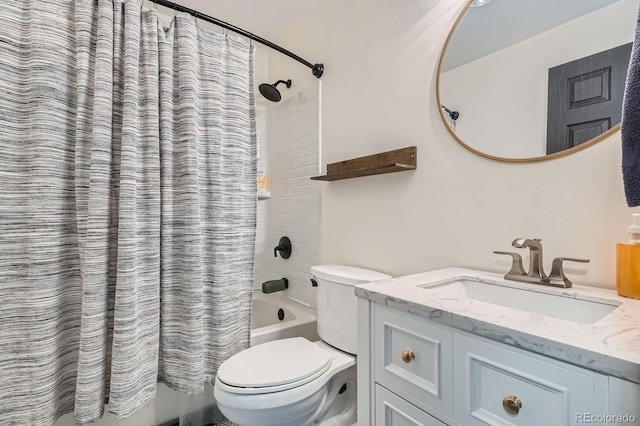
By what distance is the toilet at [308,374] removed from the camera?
111 cm

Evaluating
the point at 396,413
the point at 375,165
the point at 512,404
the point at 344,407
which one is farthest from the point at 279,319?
the point at 512,404

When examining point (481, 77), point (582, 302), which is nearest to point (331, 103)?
point (481, 77)

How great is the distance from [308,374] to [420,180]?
91cm

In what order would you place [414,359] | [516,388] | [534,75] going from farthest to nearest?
[534,75] → [414,359] → [516,388]

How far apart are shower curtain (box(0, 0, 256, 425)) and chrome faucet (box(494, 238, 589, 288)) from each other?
1.13 m

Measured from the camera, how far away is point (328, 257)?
1855 millimetres

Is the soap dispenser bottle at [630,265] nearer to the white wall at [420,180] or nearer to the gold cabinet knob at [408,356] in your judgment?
the white wall at [420,180]

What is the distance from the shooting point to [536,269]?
946mm

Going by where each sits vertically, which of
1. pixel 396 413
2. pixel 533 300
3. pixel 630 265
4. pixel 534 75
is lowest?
pixel 396 413

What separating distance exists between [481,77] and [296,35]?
144 centimetres

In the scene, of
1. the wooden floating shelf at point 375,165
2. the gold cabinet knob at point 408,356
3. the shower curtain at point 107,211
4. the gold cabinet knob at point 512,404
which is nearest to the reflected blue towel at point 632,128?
the gold cabinet knob at point 512,404

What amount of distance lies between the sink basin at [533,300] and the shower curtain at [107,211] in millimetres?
979

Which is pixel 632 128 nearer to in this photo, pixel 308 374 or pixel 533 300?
pixel 533 300

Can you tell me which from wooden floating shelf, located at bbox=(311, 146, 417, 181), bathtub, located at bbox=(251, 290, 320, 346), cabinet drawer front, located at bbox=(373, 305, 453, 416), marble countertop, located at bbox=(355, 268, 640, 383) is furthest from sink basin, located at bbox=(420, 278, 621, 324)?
bathtub, located at bbox=(251, 290, 320, 346)
